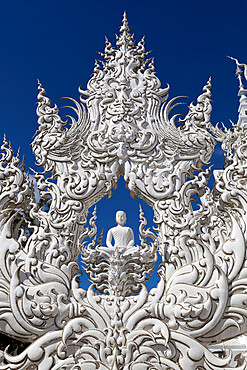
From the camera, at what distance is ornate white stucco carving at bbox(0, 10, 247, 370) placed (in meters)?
3.90

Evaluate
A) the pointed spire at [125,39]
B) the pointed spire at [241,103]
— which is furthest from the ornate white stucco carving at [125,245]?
the pointed spire at [241,103]

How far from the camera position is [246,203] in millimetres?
4559

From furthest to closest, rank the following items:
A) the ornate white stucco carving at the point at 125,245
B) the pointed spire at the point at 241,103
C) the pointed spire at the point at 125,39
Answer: the pointed spire at the point at 241,103
the pointed spire at the point at 125,39
the ornate white stucco carving at the point at 125,245

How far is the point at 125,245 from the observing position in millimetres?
4566

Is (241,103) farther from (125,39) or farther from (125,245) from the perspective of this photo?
(125,245)

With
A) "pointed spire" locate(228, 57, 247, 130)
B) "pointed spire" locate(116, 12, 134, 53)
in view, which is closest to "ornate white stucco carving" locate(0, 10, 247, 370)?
"pointed spire" locate(116, 12, 134, 53)

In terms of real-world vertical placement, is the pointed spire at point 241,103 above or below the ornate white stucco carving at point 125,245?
above

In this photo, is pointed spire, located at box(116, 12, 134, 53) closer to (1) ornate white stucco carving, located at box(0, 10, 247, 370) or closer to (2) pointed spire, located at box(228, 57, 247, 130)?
(1) ornate white stucco carving, located at box(0, 10, 247, 370)

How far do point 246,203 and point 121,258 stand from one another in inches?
71.3

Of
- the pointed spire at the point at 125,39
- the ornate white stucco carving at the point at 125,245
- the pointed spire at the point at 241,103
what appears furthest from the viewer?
the pointed spire at the point at 241,103

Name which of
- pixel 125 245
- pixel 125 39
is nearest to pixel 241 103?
pixel 125 39

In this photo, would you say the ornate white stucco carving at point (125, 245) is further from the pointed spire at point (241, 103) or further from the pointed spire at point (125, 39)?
the pointed spire at point (241, 103)

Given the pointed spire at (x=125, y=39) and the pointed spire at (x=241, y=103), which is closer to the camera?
the pointed spire at (x=125, y=39)

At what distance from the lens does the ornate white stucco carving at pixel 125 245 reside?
390 cm
